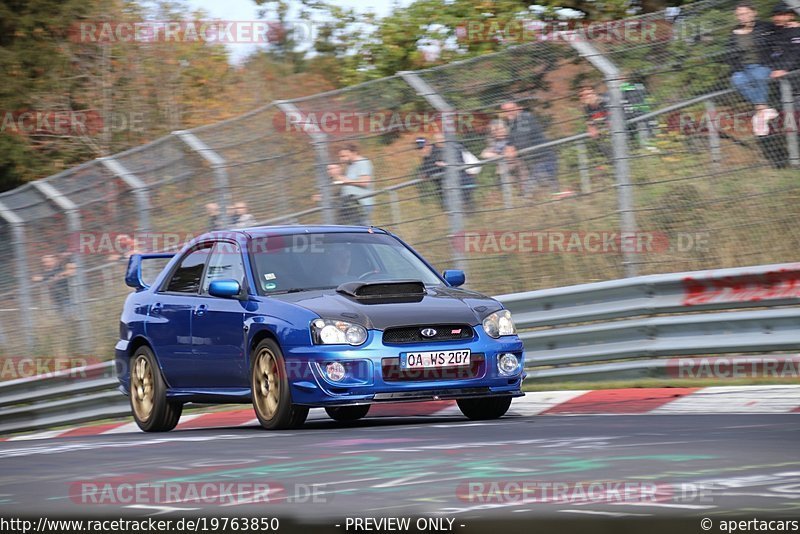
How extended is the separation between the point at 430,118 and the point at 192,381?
11.2ft

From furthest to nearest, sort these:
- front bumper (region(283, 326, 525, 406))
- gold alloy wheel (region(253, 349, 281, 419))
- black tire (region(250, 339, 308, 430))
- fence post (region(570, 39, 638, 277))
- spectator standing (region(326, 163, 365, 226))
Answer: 1. spectator standing (region(326, 163, 365, 226))
2. fence post (region(570, 39, 638, 277))
3. gold alloy wheel (region(253, 349, 281, 419))
4. black tire (region(250, 339, 308, 430))
5. front bumper (region(283, 326, 525, 406))

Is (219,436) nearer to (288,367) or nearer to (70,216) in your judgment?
(288,367)

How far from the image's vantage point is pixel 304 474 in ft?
22.0

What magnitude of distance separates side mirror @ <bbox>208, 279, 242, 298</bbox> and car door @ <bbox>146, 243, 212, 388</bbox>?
0.74m

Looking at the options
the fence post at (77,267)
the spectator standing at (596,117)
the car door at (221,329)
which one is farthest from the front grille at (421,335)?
the fence post at (77,267)

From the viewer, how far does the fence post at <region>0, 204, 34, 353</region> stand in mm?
17219

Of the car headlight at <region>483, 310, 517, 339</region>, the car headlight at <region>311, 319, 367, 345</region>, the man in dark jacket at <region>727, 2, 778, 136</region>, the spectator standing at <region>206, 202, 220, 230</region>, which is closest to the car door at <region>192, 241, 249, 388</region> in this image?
the car headlight at <region>311, 319, 367, 345</region>

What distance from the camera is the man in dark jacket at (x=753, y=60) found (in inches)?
434

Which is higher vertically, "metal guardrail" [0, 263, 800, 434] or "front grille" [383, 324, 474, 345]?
"front grille" [383, 324, 474, 345]

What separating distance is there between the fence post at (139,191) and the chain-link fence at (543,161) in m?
0.03

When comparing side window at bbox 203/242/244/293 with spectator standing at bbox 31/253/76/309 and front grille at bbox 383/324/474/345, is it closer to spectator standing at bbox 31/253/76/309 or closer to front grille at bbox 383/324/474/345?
front grille at bbox 383/324/474/345

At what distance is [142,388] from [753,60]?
5.43 metres

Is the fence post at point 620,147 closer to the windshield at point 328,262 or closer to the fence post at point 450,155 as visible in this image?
the fence post at point 450,155

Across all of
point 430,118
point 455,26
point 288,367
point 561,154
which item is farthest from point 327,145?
point 455,26
